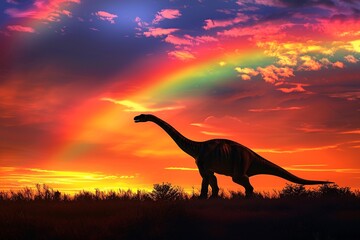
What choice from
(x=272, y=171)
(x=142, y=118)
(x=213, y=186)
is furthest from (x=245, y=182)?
(x=142, y=118)

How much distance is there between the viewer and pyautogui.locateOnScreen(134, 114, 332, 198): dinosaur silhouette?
2091cm

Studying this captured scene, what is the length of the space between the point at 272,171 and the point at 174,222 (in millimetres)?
9119

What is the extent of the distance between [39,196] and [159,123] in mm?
5661

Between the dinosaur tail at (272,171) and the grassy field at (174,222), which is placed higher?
the dinosaur tail at (272,171)

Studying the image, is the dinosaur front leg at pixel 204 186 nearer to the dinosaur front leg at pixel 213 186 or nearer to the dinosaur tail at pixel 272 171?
the dinosaur front leg at pixel 213 186

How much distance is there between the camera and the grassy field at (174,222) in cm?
1398

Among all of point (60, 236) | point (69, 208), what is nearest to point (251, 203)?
point (69, 208)

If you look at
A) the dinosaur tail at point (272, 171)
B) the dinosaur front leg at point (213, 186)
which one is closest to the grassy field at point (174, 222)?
the dinosaur front leg at point (213, 186)

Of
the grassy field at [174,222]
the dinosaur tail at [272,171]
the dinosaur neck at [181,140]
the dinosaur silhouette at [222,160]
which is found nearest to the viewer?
the grassy field at [174,222]

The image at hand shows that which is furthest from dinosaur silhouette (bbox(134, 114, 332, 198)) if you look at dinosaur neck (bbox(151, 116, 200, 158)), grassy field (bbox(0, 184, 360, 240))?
grassy field (bbox(0, 184, 360, 240))

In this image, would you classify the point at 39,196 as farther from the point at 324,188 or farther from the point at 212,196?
the point at 324,188

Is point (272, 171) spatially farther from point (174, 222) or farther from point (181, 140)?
point (174, 222)

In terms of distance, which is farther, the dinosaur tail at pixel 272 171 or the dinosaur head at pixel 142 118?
the dinosaur head at pixel 142 118

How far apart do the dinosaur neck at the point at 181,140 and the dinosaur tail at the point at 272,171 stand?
244 centimetres
